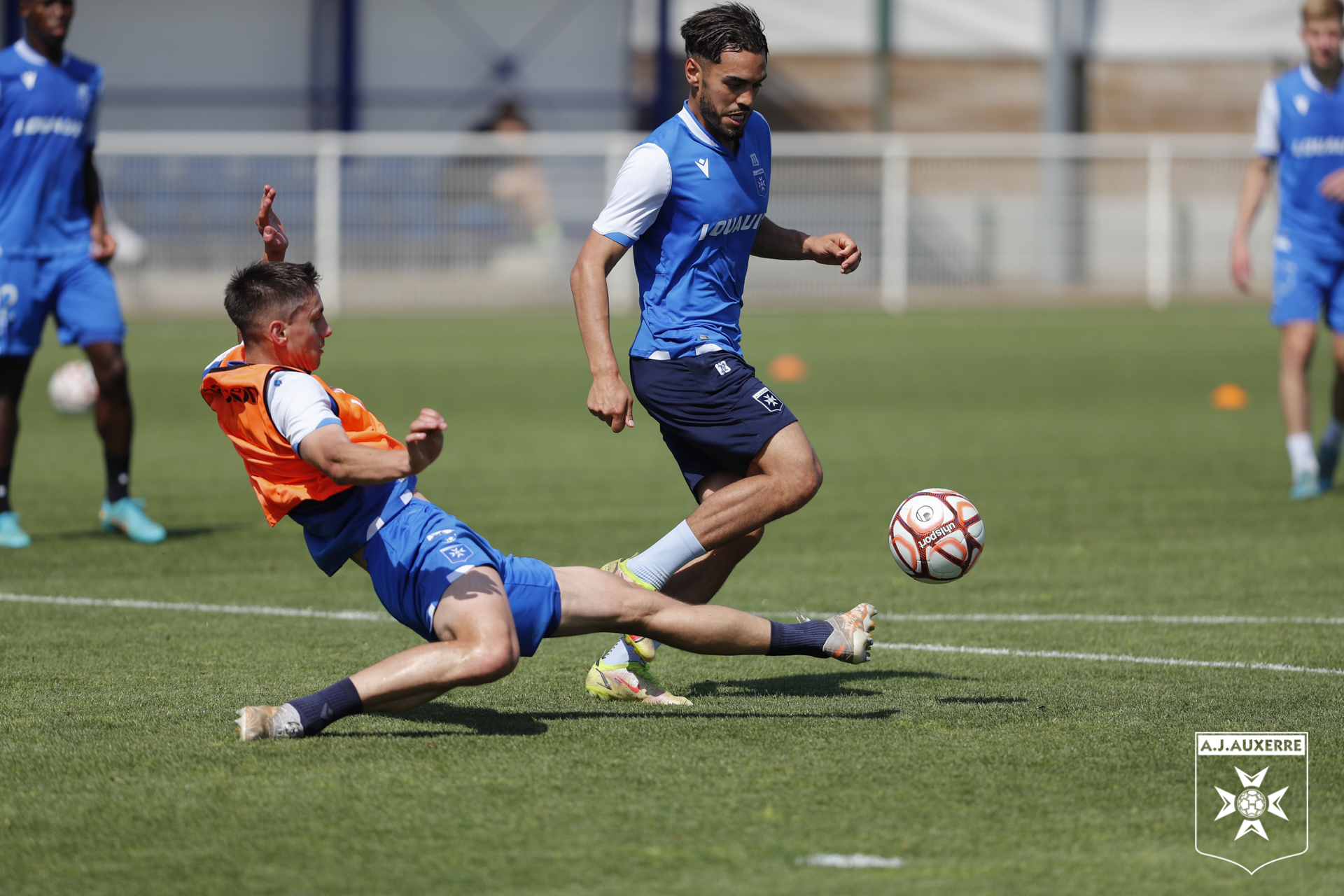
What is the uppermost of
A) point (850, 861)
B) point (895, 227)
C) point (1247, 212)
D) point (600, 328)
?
point (895, 227)

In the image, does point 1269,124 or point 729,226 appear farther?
point 1269,124

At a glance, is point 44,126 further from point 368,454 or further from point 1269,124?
point 1269,124

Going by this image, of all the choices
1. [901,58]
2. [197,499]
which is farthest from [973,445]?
[901,58]

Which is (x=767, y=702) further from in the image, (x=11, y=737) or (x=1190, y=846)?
(x=11, y=737)

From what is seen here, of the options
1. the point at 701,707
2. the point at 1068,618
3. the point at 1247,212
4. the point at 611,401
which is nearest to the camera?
the point at 611,401

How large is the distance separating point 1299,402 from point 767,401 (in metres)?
5.49

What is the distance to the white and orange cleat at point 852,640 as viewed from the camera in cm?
496

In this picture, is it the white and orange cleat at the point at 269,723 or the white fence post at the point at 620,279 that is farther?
the white fence post at the point at 620,279

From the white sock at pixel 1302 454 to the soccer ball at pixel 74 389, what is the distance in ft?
30.7

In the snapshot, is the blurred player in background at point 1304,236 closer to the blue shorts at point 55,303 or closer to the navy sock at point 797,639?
the navy sock at point 797,639

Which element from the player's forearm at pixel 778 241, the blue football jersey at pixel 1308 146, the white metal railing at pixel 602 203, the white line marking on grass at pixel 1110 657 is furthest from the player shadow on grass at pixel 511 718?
the white metal railing at pixel 602 203

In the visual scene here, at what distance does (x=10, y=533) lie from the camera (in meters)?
8.31

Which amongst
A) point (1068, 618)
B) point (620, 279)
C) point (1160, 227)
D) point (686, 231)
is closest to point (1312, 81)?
point (1068, 618)

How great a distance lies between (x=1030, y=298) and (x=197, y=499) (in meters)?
19.4
